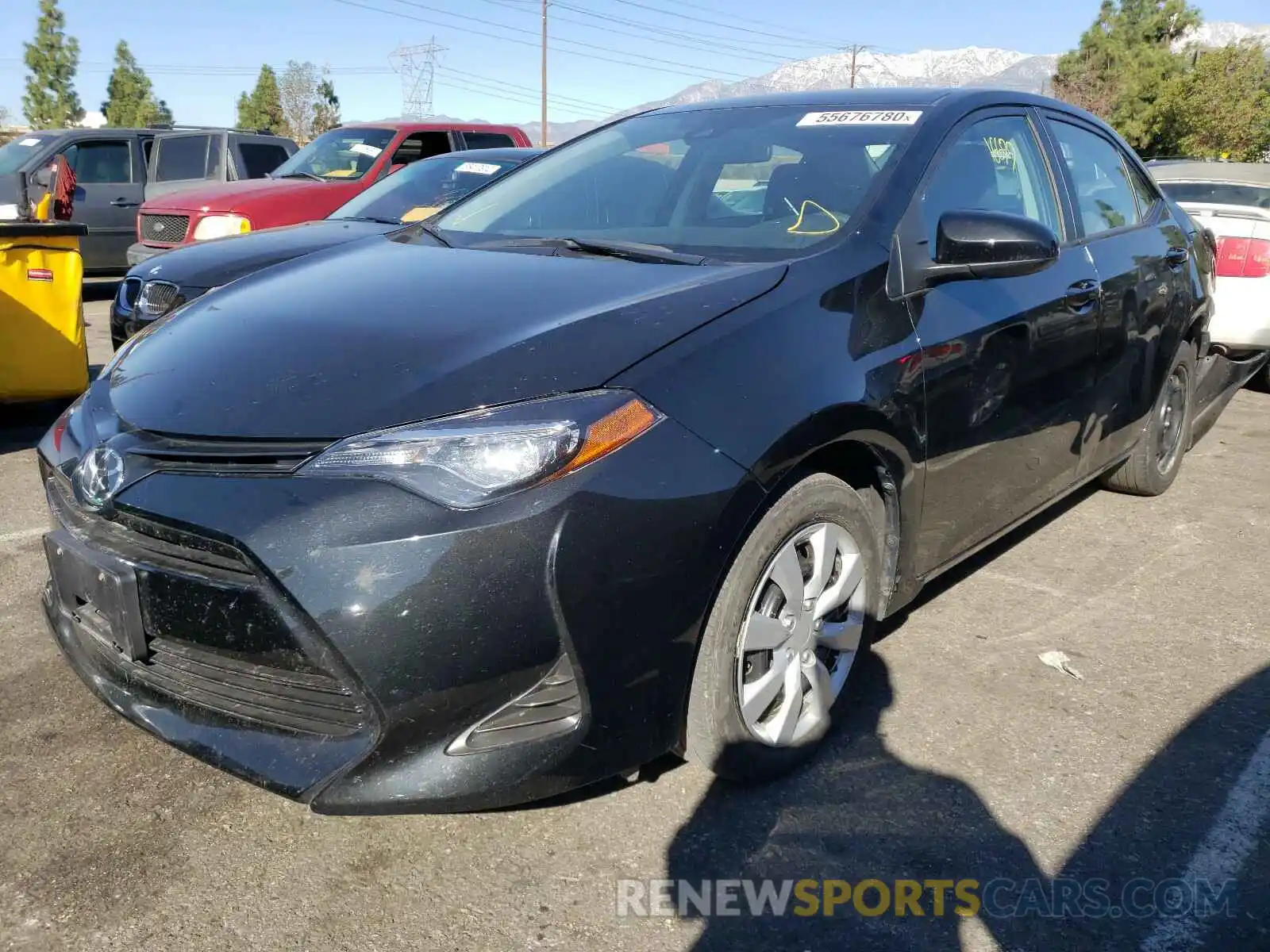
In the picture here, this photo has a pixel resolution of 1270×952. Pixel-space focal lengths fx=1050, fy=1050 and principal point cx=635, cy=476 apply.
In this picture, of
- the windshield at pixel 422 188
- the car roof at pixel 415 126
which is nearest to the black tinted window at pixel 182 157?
the car roof at pixel 415 126

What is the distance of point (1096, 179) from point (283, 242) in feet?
13.4

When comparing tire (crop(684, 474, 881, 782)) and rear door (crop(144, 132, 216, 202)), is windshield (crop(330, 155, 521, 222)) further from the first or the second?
rear door (crop(144, 132, 216, 202))

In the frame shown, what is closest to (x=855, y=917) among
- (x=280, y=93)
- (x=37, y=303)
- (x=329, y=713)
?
(x=329, y=713)

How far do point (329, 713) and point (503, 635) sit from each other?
392 mm

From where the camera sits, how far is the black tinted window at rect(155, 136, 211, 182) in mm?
11906

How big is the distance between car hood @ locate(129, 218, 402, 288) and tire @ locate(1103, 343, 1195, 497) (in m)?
3.69

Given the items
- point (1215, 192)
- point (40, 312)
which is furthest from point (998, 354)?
point (1215, 192)

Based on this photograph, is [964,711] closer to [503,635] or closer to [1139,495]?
[503,635]

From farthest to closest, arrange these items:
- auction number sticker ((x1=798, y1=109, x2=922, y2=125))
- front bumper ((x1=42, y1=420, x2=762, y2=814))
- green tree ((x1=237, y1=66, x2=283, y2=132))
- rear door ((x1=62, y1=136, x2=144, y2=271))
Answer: green tree ((x1=237, y1=66, x2=283, y2=132)) < rear door ((x1=62, y1=136, x2=144, y2=271)) < auction number sticker ((x1=798, y1=109, x2=922, y2=125)) < front bumper ((x1=42, y1=420, x2=762, y2=814))

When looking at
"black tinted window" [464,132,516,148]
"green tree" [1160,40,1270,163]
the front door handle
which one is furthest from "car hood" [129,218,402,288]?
"green tree" [1160,40,1270,163]

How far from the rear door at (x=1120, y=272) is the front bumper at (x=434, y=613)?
87.0 inches

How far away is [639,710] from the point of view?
209 cm

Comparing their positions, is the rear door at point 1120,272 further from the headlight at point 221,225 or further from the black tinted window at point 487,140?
the black tinted window at point 487,140

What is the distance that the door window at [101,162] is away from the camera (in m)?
11.7
